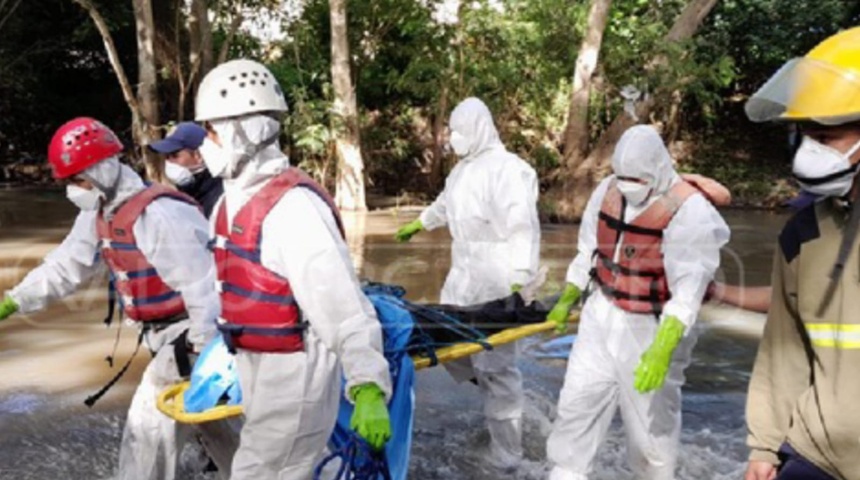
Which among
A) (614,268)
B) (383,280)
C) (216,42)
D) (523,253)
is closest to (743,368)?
(523,253)

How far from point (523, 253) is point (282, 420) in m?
2.30

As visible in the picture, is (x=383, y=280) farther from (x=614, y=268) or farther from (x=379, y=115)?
(x=379, y=115)

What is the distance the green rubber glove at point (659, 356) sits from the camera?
3.63m

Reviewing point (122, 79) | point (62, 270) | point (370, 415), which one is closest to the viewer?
point (370, 415)

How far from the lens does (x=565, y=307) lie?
4.47 m

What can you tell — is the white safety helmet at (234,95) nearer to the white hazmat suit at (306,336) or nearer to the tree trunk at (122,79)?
the white hazmat suit at (306,336)

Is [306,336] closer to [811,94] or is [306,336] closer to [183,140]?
[811,94]

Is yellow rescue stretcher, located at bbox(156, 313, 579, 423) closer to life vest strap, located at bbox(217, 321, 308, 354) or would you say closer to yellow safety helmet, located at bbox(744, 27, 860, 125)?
life vest strap, located at bbox(217, 321, 308, 354)

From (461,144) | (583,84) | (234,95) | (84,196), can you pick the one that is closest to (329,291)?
(234,95)

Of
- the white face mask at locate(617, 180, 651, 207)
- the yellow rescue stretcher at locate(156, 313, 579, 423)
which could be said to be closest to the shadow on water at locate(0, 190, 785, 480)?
the yellow rescue stretcher at locate(156, 313, 579, 423)

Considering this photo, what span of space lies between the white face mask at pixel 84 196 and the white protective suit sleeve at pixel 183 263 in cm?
27

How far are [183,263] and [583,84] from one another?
1220 centimetres

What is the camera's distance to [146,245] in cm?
360

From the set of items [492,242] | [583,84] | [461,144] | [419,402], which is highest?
[583,84]
